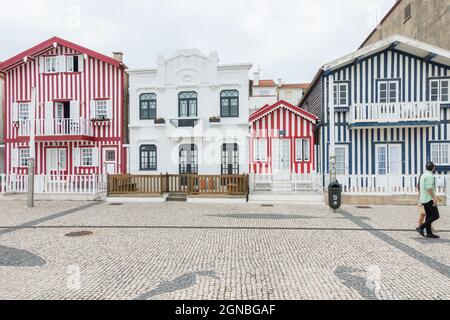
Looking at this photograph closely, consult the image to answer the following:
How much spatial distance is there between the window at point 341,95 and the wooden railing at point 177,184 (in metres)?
6.84

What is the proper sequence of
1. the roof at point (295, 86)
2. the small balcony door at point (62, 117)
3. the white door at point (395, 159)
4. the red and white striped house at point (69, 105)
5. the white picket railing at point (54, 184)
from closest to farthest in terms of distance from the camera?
the white picket railing at point (54, 184), the white door at point (395, 159), the small balcony door at point (62, 117), the red and white striped house at point (69, 105), the roof at point (295, 86)

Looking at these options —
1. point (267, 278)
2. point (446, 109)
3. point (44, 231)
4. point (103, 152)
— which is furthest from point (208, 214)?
point (446, 109)

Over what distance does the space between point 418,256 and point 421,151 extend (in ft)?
39.5

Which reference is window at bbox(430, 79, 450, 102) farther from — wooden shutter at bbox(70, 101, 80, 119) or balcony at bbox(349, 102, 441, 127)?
wooden shutter at bbox(70, 101, 80, 119)

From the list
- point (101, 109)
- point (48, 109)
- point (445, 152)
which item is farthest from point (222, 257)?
point (48, 109)

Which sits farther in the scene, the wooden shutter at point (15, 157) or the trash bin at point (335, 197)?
the wooden shutter at point (15, 157)

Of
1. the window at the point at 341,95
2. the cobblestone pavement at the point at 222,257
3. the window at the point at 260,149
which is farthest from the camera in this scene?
the window at the point at 260,149

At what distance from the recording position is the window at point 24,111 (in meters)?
18.5

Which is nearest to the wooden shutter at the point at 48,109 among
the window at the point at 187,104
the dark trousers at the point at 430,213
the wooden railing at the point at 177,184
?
the wooden railing at the point at 177,184

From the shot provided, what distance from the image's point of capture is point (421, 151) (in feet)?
52.7

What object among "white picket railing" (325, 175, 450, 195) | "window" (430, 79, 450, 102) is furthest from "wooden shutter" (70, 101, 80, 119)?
"window" (430, 79, 450, 102)

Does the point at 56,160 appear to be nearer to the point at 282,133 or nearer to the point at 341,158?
the point at 282,133

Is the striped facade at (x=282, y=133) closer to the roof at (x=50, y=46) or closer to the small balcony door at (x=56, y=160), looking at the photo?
the roof at (x=50, y=46)
